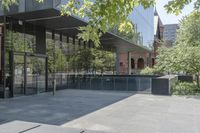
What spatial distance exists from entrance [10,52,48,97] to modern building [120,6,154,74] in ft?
31.8

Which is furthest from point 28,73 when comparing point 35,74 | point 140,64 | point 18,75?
point 140,64

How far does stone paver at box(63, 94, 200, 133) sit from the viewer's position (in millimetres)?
8266

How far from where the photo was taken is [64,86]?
2195 cm

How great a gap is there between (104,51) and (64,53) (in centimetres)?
1181

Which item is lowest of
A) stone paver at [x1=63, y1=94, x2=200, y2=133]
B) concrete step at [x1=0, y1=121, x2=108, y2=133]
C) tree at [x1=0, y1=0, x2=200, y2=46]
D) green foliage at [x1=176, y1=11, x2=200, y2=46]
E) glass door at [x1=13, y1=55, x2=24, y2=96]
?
stone paver at [x1=63, y1=94, x2=200, y2=133]

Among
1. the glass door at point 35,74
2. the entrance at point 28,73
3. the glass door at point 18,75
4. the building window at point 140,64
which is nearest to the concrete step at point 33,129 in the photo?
the entrance at point 28,73

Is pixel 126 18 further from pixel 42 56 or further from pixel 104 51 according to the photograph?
pixel 104 51

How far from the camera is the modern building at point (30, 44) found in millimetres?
14470

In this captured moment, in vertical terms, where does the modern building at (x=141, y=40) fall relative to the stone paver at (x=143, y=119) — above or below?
above

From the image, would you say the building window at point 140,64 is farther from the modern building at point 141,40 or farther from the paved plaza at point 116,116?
the paved plaza at point 116,116

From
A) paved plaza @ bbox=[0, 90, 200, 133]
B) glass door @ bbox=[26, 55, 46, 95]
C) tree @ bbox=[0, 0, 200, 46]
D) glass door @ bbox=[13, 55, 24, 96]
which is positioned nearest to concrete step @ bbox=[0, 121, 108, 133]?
tree @ bbox=[0, 0, 200, 46]

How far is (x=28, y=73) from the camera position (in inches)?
662

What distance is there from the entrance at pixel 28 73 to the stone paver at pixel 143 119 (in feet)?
20.9

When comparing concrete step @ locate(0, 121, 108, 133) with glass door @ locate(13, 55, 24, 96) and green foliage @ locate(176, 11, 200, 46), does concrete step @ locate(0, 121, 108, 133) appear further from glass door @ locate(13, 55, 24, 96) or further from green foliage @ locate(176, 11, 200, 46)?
green foliage @ locate(176, 11, 200, 46)
